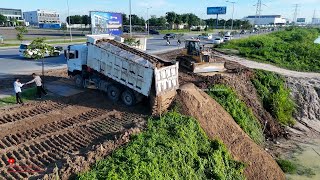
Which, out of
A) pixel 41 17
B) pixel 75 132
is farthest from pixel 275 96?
pixel 41 17

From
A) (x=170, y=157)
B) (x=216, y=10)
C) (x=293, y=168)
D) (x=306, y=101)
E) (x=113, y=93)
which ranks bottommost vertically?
(x=293, y=168)

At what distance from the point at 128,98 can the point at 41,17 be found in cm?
16005

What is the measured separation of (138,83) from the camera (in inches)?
624

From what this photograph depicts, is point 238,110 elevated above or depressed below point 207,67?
below

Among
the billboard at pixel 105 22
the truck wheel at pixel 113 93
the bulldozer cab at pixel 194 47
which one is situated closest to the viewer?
the truck wheel at pixel 113 93

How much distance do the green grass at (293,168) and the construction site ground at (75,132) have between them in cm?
Answer: 120

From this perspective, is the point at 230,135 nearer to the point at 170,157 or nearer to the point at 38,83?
the point at 170,157

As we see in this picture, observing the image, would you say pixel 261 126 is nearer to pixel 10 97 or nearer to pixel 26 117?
pixel 26 117

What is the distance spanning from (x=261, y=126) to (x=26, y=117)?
49.2 feet

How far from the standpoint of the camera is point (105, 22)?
4547 cm

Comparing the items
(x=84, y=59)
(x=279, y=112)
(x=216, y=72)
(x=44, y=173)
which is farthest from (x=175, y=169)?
(x=216, y=72)

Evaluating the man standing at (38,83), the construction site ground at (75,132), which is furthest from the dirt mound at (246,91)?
the man standing at (38,83)

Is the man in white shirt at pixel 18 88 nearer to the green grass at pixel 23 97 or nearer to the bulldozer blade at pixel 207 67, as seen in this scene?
the green grass at pixel 23 97

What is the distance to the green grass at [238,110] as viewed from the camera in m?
18.6
